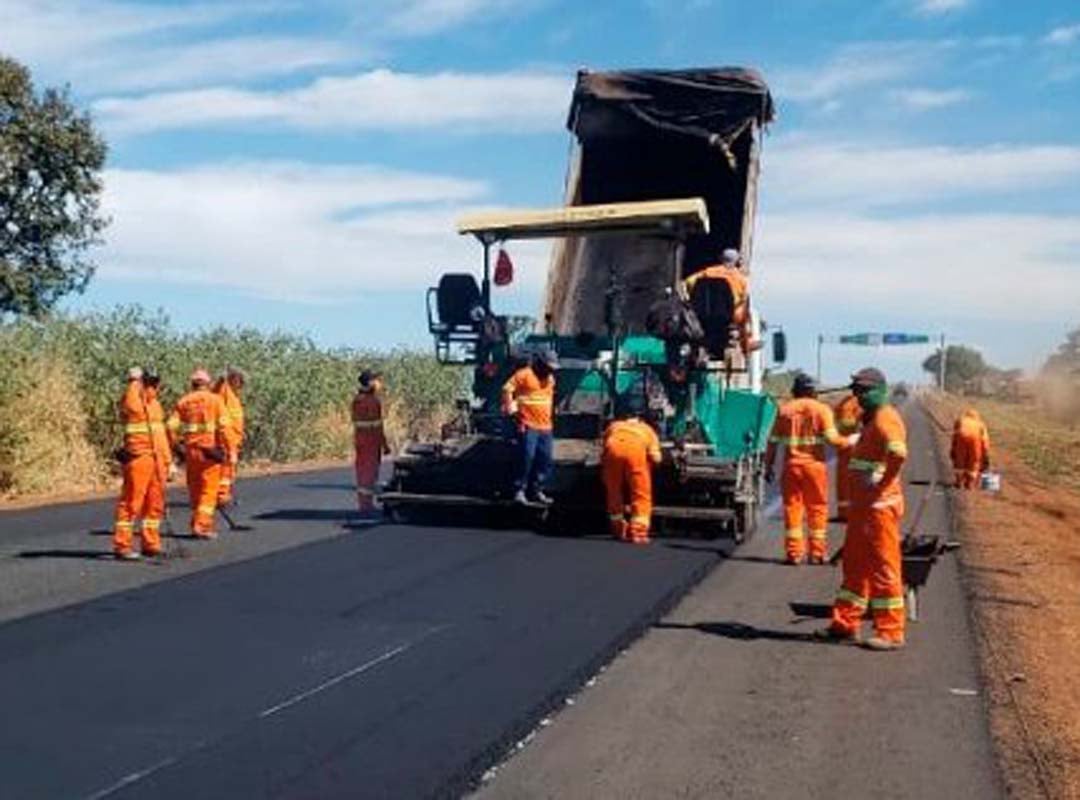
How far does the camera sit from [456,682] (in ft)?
22.8

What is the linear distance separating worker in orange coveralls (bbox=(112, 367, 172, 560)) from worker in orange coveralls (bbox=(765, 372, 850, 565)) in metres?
4.91

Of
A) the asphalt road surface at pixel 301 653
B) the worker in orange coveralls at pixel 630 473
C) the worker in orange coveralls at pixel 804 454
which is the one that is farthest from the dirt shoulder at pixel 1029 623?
the worker in orange coveralls at pixel 630 473

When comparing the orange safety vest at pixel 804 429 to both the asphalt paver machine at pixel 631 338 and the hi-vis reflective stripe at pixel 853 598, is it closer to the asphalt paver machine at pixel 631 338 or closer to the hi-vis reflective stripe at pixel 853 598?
the asphalt paver machine at pixel 631 338

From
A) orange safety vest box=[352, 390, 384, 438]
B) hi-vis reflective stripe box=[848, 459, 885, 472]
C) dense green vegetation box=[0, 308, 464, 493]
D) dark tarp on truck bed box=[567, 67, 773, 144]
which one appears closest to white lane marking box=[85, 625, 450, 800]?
hi-vis reflective stripe box=[848, 459, 885, 472]

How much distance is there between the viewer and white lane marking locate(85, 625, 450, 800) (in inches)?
204

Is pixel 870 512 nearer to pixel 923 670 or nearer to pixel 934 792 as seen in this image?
pixel 923 670

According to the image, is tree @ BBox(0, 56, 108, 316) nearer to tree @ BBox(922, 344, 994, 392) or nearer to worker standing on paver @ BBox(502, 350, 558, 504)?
worker standing on paver @ BBox(502, 350, 558, 504)

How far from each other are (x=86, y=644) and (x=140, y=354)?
14213 mm

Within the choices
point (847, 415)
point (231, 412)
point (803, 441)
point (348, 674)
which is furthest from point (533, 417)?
point (348, 674)

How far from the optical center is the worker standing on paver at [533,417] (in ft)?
41.5

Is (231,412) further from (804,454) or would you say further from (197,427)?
(804,454)

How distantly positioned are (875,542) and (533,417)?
4968 millimetres

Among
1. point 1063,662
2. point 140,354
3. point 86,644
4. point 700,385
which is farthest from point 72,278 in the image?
point 1063,662

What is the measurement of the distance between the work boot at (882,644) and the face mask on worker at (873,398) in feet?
4.42
